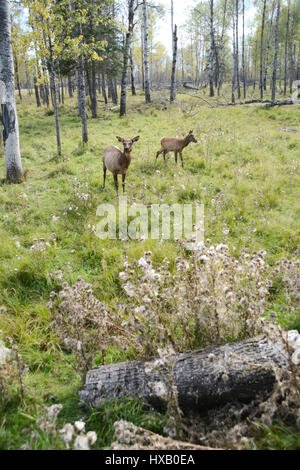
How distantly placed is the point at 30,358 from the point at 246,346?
2.36 meters

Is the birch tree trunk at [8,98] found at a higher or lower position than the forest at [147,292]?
higher

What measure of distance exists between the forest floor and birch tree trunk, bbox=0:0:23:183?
23.4 inches

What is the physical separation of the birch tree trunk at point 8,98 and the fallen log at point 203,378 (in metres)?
7.24

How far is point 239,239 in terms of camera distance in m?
5.64

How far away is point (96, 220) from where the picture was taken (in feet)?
20.5

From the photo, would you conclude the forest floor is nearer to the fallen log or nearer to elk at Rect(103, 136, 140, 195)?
the fallen log

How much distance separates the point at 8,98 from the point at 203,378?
8.33 metres

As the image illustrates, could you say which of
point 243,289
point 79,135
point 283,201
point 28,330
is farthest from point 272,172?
point 79,135

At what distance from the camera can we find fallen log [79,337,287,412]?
2262 mm

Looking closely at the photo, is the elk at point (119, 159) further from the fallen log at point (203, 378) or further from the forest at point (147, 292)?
the fallen log at point (203, 378)

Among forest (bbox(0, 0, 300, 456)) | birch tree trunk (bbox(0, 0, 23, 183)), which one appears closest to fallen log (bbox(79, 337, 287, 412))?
forest (bbox(0, 0, 300, 456))

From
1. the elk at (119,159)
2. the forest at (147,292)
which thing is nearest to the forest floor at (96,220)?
the forest at (147,292)

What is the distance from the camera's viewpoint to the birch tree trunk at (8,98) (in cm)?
726
